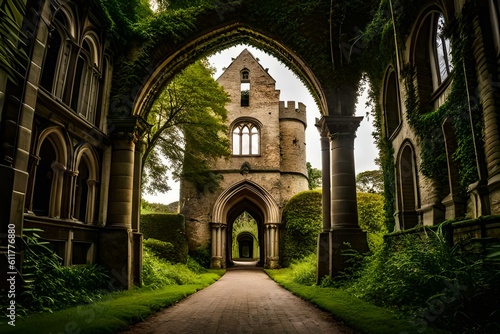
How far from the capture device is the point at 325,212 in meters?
12.2

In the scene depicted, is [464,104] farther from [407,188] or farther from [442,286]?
[407,188]

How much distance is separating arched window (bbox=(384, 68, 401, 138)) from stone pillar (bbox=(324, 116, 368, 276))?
1.69m

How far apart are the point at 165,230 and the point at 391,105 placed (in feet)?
40.2

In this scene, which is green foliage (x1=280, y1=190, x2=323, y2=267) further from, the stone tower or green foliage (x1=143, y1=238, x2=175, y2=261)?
green foliage (x1=143, y1=238, x2=175, y2=261)

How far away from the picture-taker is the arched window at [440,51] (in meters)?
8.83

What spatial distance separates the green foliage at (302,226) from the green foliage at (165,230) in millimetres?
7150

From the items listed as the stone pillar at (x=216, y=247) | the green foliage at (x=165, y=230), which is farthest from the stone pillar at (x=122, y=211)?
the stone pillar at (x=216, y=247)

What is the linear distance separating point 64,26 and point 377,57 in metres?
9.49

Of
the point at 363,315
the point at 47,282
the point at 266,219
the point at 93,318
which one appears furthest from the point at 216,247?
the point at 363,315

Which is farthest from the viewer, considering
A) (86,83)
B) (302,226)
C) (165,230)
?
(302,226)

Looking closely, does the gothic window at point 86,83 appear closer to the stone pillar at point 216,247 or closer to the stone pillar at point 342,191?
the stone pillar at point 342,191

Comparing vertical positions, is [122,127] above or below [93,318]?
above

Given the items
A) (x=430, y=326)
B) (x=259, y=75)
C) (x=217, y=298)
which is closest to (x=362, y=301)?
(x=430, y=326)

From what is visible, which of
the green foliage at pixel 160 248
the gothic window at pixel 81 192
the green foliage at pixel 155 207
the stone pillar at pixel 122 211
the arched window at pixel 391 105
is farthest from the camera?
the green foliage at pixel 155 207
